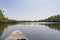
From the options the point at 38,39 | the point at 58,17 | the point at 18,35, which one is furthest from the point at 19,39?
the point at 58,17

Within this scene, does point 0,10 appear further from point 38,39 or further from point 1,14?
point 38,39

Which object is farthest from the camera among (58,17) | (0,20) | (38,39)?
(58,17)

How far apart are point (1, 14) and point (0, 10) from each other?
1.41 metres

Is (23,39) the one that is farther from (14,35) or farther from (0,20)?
(0,20)

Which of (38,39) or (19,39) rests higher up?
(19,39)

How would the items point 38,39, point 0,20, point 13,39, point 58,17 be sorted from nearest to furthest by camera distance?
point 13,39, point 38,39, point 0,20, point 58,17

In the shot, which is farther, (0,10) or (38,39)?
(0,10)

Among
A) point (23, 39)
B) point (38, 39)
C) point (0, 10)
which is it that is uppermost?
point (0, 10)

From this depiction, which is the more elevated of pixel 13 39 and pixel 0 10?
pixel 0 10

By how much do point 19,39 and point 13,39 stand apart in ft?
0.90

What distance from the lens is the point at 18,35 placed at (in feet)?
22.9

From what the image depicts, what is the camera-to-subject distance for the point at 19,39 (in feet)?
22.3

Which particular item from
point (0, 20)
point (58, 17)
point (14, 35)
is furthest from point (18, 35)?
point (58, 17)

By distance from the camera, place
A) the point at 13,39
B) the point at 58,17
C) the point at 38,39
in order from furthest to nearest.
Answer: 1. the point at 58,17
2. the point at 38,39
3. the point at 13,39
